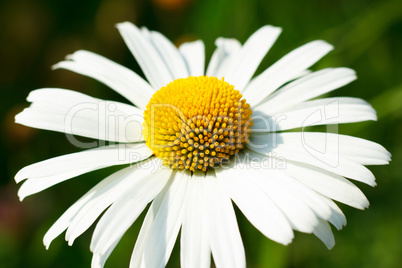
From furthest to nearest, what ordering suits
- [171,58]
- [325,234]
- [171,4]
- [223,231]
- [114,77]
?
[171,4], [171,58], [114,77], [325,234], [223,231]

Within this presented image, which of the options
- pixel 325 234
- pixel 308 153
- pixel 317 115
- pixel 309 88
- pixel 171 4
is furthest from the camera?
pixel 171 4

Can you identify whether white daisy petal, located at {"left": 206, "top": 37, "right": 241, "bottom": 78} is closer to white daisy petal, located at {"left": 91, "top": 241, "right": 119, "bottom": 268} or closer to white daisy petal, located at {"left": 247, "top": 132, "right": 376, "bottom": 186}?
white daisy petal, located at {"left": 247, "top": 132, "right": 376, "bottom": 186}

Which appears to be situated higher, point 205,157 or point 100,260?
point 205,157

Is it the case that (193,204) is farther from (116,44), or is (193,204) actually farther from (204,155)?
(116,44)

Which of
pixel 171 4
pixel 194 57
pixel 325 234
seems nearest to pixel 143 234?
pixel 325 234

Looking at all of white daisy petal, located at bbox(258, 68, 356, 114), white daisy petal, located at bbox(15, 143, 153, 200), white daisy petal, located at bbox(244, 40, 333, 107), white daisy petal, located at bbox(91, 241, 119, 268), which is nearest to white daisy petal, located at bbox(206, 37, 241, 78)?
white daisy petal, located at bbox(244, 40, 333, 107)

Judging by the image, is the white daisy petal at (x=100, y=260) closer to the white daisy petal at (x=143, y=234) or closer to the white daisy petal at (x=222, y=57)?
the white daisy petal at (x=143, y=234)

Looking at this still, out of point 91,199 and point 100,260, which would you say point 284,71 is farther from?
point 100,260
